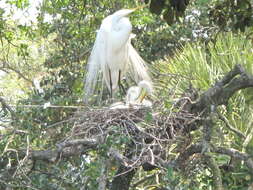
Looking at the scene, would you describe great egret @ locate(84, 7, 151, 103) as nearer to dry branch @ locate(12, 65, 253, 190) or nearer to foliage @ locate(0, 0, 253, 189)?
foliage @ locate(0, 0, 253, 189)

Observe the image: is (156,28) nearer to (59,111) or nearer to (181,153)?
(59,111)

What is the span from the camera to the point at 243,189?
379 cm

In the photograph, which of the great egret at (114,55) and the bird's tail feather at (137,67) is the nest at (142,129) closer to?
the great egret at (114,55)

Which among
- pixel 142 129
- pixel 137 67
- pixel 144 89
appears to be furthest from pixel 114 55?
pixel 142 129

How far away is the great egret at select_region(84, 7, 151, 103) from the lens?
5.05 meters

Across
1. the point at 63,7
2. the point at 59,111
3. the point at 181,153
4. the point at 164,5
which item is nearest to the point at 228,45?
the point at 63,7

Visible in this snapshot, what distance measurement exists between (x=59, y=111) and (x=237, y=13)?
1.68 meters

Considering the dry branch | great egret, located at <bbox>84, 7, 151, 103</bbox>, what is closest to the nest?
the dry branch

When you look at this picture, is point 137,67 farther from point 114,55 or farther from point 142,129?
point 142,129

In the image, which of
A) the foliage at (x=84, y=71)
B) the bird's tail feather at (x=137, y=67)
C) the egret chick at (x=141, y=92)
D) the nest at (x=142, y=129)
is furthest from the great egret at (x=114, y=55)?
the nest at (x=142, y=129)

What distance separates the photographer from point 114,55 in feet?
17.6

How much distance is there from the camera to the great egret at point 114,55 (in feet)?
16.6

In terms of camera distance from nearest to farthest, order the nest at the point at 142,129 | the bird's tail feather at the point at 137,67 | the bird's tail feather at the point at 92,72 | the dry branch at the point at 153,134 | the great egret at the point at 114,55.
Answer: the dry branch at the point at 153,134
the nest at the point at 142,129
the bird's tail feather at the point at 92,72
the great egret at the point at 114,55
the bird's tail feather at the point at 137,67

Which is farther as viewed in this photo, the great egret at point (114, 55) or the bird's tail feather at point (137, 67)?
the bird's tail feather at point (137, 67)
